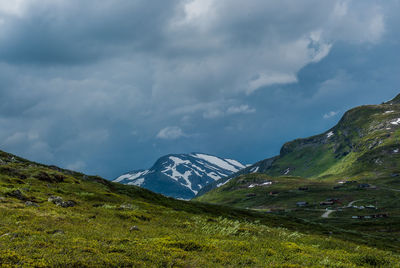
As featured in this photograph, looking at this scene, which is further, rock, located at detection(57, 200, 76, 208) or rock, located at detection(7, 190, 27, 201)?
rock, located at detection(7, 190, 27, 201)

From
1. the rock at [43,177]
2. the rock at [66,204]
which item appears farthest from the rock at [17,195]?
the rock at [43,177]


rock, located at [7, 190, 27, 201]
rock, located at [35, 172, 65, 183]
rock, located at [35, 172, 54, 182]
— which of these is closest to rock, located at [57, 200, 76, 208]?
rock, located at [7, 190, 27, 201]

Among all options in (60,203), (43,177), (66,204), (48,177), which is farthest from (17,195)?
(48,177)

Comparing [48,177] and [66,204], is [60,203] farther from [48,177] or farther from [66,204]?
[48,177]

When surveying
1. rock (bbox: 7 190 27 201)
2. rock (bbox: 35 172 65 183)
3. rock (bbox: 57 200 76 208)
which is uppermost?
rock (bbox: 35 172 65 183)

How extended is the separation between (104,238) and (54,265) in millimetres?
6814

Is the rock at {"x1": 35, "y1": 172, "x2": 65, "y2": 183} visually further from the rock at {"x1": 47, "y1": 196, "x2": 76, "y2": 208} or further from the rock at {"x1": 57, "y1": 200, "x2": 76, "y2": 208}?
the rock at {"x1": 57, "y1": 200, "x2": 76, "y2": 208}

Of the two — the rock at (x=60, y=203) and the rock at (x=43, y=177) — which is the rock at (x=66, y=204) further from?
the rock at (x=43, y=177)

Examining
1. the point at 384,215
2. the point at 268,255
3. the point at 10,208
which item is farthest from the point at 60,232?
the point at 384,215

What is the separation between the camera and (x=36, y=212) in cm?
2847

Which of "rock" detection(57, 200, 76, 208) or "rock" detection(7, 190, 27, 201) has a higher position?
"rock" detection(7, 190, 27, 201)

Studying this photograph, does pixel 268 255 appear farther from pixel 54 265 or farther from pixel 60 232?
pixel 60 232

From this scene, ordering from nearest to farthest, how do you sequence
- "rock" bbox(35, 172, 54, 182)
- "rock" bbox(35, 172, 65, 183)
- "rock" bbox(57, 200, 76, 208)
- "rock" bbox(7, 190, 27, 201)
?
"rock" bbox(57, 200, 76, 208) < "rock" bbox(7, 190, 27, 201) < "rock" bbox(35, 172, 54, 182) < "rock" bbox(35, 172, 65, 183)

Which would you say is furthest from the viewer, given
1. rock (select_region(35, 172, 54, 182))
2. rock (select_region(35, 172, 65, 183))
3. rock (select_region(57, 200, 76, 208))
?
rock (select_region(35, 172, 65, 183))
